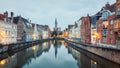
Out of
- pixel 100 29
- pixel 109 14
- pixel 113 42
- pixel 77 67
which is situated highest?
pixel 109 14

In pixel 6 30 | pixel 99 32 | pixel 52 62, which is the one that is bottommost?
pixel 52 62

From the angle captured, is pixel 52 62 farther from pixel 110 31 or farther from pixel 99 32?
pixel 99 32

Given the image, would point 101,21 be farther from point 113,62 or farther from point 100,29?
point 113,62

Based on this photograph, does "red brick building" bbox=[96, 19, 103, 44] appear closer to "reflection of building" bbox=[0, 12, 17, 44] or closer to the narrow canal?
the narrow canal

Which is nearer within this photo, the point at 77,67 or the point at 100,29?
the point at 77,67

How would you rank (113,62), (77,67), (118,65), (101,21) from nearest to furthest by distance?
1. (118,65)
2. (113,62)
3. (77,67)
4. (101,21)

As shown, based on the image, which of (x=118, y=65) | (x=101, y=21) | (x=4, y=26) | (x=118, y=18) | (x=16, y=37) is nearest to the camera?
(x=118, y=65)

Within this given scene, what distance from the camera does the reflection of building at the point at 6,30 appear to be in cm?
5838

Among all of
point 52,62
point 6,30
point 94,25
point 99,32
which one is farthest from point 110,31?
point 6,30

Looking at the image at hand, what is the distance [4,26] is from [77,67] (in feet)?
124

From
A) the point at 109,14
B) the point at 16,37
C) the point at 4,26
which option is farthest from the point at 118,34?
the point at 16,37

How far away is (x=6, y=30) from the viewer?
63375mm

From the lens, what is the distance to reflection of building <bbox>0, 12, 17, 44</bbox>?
58.4 metres

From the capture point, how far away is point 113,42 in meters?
41.3
